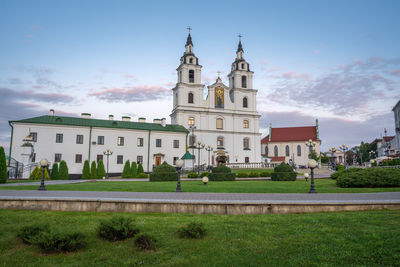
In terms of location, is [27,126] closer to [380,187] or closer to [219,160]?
[219,160]

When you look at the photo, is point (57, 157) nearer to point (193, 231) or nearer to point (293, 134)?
point (193, 231)

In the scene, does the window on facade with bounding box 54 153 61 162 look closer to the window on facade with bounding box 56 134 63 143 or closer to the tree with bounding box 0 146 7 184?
the window on facade with bounding box 56 134 63 143

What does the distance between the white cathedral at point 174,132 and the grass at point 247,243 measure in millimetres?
25584

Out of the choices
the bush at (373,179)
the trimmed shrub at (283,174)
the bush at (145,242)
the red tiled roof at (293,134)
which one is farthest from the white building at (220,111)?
the bush at (145,242)

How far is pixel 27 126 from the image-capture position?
120ft

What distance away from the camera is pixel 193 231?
6074 mm

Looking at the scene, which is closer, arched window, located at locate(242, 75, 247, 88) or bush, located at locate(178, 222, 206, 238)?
bush, located at locate(178, 222, 206, 238)

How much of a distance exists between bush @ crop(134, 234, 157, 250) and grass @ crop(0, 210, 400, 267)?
0.13 meters

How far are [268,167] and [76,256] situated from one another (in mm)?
36392

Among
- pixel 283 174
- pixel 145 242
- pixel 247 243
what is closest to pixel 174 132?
pixel 283 174

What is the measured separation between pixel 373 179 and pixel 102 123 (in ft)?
118

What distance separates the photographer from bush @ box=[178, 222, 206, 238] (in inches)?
238

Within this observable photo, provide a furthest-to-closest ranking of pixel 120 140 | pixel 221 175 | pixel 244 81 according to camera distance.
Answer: pixel 244 81, pixel 120 140, pixel 221 175

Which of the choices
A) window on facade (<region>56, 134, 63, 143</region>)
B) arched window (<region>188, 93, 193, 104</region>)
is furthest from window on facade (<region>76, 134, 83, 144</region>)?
arched window (<region>188, 93, 193, 104</region>)
